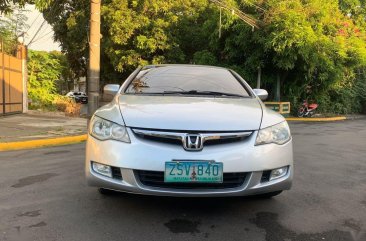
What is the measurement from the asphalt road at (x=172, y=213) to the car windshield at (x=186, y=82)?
45.3 inches

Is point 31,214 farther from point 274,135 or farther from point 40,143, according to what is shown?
point 40,143

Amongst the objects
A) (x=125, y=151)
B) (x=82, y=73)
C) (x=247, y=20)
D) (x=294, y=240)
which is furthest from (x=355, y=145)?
(x=82, y=73)

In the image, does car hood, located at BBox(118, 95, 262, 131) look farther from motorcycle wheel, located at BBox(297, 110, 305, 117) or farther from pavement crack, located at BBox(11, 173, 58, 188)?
motorcycle wheel, located at BBox(297, 110, 305, 117)

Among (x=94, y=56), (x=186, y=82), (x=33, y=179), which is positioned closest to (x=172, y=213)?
(x=186, y=82)

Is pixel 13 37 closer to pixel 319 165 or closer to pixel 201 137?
pixel 319 165

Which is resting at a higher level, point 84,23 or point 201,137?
point 84,23

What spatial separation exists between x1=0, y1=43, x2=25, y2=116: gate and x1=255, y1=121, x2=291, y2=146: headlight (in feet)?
42.9

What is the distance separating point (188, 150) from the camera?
3.39 meters

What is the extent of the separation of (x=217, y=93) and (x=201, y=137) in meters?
1.28

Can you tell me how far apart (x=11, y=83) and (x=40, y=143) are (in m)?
7.77

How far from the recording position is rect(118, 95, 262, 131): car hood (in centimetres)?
348

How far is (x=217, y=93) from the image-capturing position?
4.60 m

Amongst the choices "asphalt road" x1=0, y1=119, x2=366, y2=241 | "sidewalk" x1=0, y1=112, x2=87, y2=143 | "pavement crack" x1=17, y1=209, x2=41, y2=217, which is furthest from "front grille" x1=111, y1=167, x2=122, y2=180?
"sidewalk" x1=0, y1=112, x2=87, y2=143

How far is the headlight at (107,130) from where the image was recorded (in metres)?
3.52
